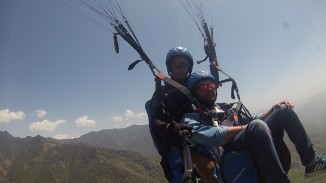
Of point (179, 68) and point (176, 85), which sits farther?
point (179, 68)

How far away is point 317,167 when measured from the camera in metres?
4.01

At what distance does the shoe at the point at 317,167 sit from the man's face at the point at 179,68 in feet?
8.55

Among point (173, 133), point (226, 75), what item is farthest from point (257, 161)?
point (226, 75)

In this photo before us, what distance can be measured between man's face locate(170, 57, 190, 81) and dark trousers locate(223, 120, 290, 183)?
85.6 inches

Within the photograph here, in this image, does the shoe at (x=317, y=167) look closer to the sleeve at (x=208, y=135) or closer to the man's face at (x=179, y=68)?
the sleeve at (x=208, y=135)

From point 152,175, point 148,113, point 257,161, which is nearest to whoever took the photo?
point 257,161

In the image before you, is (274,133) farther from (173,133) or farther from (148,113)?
(148,113)

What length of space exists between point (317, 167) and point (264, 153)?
1.16 metres

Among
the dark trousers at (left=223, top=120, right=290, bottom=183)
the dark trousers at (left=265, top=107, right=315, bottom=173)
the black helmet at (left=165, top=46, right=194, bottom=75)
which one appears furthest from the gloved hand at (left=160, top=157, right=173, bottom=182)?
the black helmet at (left=165, top=46, right=194, bottom=75)

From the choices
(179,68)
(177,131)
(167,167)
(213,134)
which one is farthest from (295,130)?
(179,68)

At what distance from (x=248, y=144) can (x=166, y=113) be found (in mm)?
1387

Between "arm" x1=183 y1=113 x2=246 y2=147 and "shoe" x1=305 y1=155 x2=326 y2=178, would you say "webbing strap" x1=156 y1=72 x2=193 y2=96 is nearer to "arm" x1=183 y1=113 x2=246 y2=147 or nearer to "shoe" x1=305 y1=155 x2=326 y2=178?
"arm" x1=183 y1=113 x2=246 y2=147

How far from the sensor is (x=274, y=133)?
425cm

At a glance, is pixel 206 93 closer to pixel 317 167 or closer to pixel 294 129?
pixel 294 129
